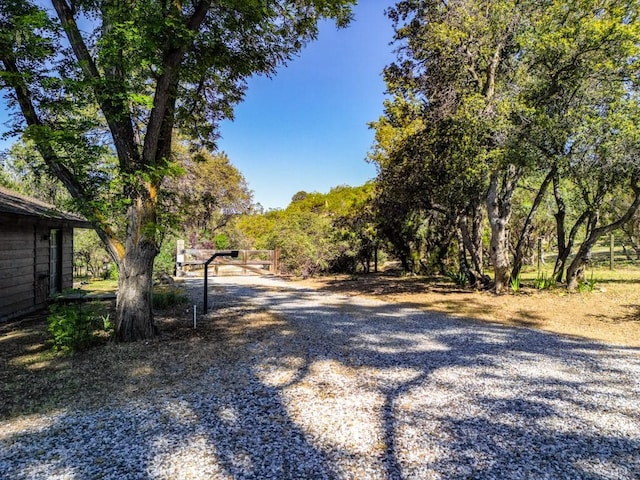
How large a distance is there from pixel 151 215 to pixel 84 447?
11.3 feet

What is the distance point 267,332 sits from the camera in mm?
6180

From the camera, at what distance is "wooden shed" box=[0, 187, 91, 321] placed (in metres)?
7.18

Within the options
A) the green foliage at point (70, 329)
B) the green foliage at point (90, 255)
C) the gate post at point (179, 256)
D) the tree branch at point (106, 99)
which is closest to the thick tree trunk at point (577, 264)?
the tree branch at point (106, 99)

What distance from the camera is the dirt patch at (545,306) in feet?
22.2

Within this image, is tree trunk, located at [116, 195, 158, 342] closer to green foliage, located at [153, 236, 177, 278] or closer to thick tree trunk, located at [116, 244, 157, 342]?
thick tree trunk, located at [116, 244, 157, 342]

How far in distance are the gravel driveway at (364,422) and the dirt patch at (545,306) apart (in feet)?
5.18

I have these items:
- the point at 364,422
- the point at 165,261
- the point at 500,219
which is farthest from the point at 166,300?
the point at 500,219

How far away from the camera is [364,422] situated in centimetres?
308

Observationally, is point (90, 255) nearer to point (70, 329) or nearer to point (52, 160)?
point (52, 160)

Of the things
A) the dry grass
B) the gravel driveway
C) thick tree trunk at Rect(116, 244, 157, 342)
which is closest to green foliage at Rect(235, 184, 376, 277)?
the dry grass

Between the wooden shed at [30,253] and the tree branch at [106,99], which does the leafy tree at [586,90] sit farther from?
the wooden shed at [30,253]

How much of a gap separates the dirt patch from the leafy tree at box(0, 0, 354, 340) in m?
6.39

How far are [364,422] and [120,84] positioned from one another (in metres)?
4.67

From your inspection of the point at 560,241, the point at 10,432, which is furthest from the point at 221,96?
the point at 560,241
